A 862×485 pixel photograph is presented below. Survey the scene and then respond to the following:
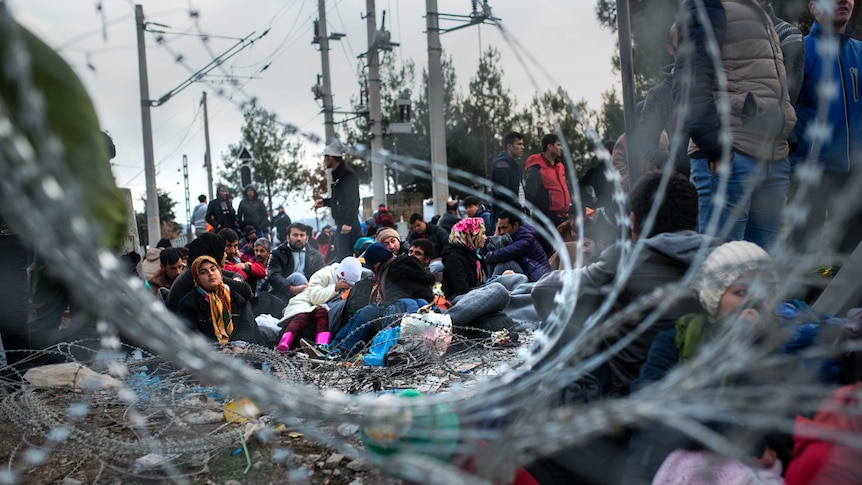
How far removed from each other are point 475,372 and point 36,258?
2.83 metres

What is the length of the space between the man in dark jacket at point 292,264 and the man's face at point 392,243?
1257 millimetres

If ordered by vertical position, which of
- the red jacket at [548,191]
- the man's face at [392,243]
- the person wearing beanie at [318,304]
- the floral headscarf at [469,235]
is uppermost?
the red jacket at [548,191]

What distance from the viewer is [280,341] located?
20.7 ft

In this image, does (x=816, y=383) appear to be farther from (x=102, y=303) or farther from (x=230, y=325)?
(x=230, y=325)

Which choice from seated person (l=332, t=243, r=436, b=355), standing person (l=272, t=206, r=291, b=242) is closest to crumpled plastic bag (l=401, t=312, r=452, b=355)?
seated person (l=332, t=243, r=436, b=355)

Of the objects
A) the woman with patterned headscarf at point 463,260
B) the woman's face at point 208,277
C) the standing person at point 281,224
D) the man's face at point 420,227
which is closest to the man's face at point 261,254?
the man's face at point 420,227

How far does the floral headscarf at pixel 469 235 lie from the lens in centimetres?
664

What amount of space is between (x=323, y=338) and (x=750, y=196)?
378 centimetres

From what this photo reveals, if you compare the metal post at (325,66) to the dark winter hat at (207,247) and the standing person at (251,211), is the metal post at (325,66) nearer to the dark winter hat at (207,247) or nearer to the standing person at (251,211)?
the standing person at (251,211)

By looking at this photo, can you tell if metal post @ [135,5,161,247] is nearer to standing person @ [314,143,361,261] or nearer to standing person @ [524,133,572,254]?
standing person @ [314,143,361,261]

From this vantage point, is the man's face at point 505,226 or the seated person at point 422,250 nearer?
the seated person at point 422,250

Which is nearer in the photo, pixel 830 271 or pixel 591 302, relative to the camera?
pixel 591 302

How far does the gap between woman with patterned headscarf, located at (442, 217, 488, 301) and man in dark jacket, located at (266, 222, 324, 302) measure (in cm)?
180

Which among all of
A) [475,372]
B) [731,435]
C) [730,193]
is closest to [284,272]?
[475,372]
